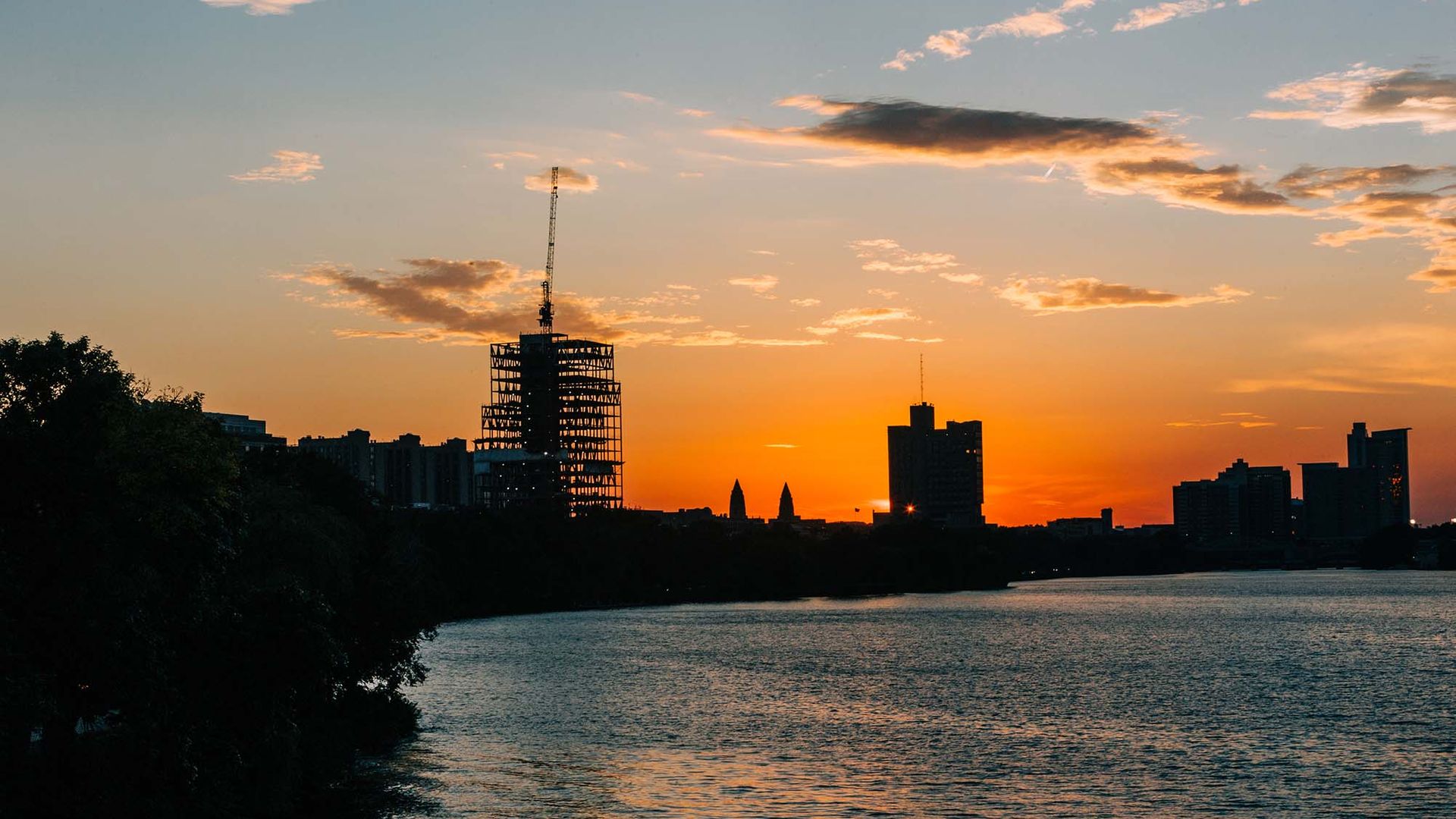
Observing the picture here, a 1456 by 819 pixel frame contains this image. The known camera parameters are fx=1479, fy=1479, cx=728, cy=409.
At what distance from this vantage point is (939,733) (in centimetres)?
9650

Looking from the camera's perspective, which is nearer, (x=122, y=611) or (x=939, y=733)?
(x=122, y=611)

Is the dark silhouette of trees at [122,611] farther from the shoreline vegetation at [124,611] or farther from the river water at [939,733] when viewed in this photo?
the river water at [939,733]

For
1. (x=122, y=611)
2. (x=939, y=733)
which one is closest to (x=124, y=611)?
(x=122, y=611)

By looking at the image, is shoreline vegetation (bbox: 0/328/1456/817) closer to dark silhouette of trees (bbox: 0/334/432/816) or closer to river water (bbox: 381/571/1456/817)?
dark silhouette of trees (bbox: 0/334/432/816)

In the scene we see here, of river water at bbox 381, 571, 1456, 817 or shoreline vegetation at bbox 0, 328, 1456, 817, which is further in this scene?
river water at bbox 381, 571, 1456, 817

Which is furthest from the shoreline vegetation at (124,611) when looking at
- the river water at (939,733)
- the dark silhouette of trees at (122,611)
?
the river water at (939,733)

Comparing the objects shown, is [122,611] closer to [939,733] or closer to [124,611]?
[124,611]

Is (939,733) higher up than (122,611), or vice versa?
(122,611)

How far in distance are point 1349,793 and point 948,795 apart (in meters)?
19.7

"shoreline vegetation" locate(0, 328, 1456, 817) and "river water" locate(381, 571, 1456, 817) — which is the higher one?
"shoreline vegetation" locate(0, 328, 1456, 817)

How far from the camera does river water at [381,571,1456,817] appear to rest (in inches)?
2810

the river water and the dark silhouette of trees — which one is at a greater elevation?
the dark silhouette of trees

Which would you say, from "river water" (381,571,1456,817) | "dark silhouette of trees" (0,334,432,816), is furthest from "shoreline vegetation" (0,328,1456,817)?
"river water" (381,571,1456,817)

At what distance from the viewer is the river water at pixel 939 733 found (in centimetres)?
7138
